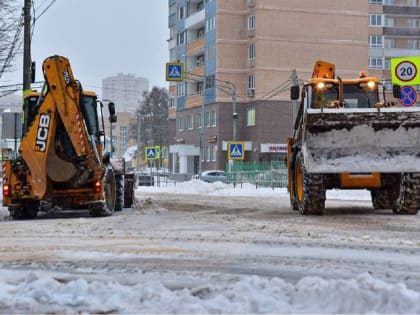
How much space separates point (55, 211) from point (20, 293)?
42.8 ft

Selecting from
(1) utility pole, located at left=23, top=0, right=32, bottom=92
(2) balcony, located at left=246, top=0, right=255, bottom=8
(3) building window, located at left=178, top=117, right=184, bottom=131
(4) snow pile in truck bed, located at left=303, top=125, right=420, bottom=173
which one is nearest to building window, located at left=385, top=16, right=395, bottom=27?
(2) balcony, located at left=246, top=0, right=255, bottom=8

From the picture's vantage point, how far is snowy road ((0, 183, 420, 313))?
23.7 ft

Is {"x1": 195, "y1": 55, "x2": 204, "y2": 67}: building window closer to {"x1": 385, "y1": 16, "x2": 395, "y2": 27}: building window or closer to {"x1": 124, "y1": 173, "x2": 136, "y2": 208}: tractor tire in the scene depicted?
{"x1": 385, "y1": 16, "x2": 395, "y2": 27}: building window

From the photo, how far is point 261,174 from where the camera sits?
39688mm

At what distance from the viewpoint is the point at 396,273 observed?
7.67m

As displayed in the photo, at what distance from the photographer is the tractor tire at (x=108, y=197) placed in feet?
53.0

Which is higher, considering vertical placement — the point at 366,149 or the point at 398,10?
the point at 398,10

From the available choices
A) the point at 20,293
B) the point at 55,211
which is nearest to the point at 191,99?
the point at 55,211

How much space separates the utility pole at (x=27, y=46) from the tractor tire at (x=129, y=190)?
6715mm

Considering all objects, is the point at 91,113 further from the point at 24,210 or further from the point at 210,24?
the point at 210,24

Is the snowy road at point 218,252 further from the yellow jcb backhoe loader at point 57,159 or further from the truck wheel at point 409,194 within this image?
the yellow jcb backhoe loader at point 57,159

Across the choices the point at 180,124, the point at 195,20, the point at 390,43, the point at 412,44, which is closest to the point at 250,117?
the point at 180,124

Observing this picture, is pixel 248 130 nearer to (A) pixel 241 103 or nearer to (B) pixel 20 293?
(A) pixel 241 103

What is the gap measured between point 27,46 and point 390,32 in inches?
2299
